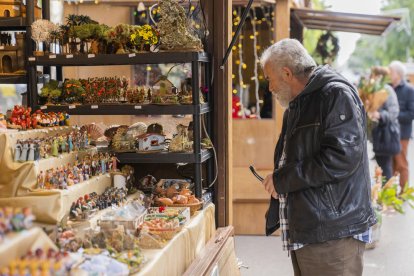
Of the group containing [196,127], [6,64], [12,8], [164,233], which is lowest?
[164,233]

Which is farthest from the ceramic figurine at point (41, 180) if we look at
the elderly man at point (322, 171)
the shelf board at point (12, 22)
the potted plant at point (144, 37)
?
the shelf board at point (12, 22)

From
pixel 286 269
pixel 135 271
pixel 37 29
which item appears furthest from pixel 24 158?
pixel 286 269

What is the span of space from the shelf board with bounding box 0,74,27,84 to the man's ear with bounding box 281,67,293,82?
7.54 ft

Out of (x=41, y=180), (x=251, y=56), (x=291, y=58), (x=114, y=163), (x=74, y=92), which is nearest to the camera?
(x=41, y=180)

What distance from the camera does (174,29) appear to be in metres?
5.02

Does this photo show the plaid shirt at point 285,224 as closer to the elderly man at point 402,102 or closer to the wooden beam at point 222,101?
the wooden beam at point 222,101

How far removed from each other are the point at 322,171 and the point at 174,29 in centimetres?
179

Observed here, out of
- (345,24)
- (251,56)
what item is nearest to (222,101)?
(251,56)

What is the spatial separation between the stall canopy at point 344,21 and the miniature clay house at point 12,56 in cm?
469

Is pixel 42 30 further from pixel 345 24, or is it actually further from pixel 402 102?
pixel 402 102

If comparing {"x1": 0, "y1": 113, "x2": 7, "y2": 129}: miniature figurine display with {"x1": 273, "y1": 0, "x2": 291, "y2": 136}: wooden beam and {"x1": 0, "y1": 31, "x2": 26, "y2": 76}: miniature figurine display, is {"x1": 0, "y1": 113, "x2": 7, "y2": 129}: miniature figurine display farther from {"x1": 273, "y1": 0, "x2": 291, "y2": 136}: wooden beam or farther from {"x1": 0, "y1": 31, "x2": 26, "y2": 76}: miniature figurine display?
{"x1": 273, "y1": 0, "x2": 291, "y2": 136}: wooden beam

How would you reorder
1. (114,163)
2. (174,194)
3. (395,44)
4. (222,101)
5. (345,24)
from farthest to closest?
(395,44)
(345,24)
(222,101)
(174,194)
(114,163)

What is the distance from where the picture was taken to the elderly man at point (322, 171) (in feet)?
12.4

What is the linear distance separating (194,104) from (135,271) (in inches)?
76.3
